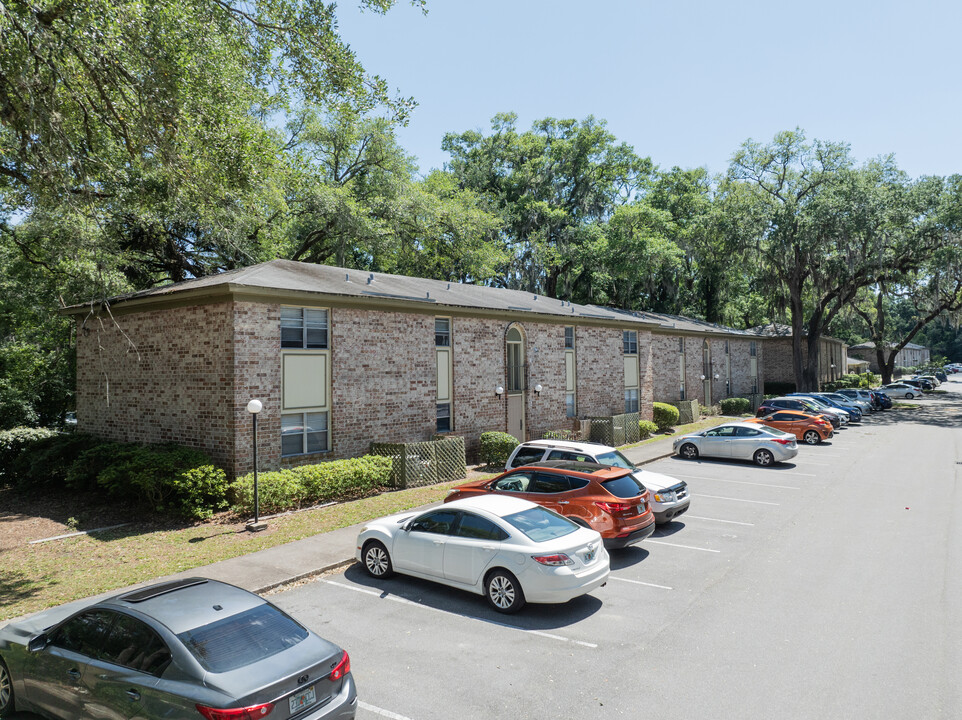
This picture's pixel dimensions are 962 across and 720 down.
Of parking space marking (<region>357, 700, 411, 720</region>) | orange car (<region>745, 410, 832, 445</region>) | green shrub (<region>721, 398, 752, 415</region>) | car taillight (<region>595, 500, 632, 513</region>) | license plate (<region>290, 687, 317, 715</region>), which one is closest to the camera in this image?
license plate (<region>290, 687, 317, 715</region>)

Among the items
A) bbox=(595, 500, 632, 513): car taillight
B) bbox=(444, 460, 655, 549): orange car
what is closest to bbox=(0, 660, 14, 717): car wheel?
bbox=(444, 460, 655, 549): orange car

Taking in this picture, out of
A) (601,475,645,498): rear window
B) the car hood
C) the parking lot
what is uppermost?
(601,475,645,498): rear window

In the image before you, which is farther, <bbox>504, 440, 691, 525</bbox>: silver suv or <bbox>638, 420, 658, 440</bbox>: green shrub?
<bbox>638, 420, 658, 440</bbox>: green shrub

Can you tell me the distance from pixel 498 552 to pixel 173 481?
28.5 feet

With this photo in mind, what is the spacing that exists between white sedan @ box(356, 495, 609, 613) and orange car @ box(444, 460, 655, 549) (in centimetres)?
158

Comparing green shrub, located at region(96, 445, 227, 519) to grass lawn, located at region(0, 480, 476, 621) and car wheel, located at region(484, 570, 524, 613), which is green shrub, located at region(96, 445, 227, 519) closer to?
grass lawn, located at region(0, 480, 476, 621)

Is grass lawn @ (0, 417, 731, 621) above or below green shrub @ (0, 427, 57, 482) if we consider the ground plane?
below

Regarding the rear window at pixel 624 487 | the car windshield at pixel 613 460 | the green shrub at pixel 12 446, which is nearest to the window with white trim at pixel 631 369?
the car windshield at pixel 613 460

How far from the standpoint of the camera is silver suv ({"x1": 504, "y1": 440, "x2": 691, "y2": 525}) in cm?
1251

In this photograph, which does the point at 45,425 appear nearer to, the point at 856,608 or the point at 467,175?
the point at 856,608

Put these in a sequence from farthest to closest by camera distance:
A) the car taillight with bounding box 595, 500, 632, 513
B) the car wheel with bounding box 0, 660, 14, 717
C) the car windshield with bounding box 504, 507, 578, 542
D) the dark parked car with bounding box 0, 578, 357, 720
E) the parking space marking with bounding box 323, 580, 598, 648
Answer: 1. the car taillight with bounding box 595, 500, 632, 513
2. the car windshield with bounding box 504, 507, 578, 542
3. the parking space marking with bounding box 323, 580, 598, 648
4. the car wheel with bounding box 0, 660, 14, 717
5. the dark parked car with bounding box 0, 578, 357, 720

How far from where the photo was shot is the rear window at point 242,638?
15.5 ft

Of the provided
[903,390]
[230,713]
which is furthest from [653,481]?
[903,390]

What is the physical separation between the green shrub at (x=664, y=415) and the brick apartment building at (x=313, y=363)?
23.2ft
